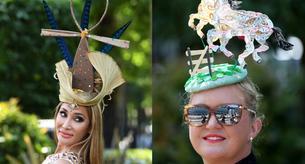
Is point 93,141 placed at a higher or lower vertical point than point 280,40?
lower

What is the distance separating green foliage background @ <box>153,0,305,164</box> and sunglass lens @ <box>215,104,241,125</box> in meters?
3.47

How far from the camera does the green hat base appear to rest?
2.78 m

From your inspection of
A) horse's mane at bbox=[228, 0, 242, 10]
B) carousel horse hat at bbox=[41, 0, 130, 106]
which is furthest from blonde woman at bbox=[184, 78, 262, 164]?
carousel horse hat at bbox=[41, 0, 130, 106]

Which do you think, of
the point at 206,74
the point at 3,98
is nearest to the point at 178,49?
the point at 3,98

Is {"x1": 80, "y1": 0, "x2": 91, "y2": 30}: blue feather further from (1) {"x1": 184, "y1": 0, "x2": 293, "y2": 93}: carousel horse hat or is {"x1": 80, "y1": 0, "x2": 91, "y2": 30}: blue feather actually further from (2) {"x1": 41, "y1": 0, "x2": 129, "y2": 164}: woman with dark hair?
(1) {"x1": 184, "y1": 0, "x2": 293, "y2": 93}: carousel horse hat

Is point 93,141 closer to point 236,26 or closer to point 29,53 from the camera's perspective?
point 236,26

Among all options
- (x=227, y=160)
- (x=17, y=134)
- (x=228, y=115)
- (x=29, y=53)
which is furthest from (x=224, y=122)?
(x=29, y=53)

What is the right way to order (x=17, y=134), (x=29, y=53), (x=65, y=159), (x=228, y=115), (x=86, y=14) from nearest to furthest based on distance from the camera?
(x=228, y=115) → (x=65, y=159) → (x=86, y=14) → (x=17, y=134) → (x=29, y=53)

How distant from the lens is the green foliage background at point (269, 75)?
638cm

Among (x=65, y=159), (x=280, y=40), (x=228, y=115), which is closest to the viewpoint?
(x=228, y=115)

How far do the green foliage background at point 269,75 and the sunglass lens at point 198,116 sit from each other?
3.43m

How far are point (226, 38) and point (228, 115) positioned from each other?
1.09 feet

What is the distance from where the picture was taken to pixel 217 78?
279cm

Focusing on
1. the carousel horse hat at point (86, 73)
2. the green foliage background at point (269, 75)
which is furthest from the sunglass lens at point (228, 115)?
the green foliage background at point (269, 75)
